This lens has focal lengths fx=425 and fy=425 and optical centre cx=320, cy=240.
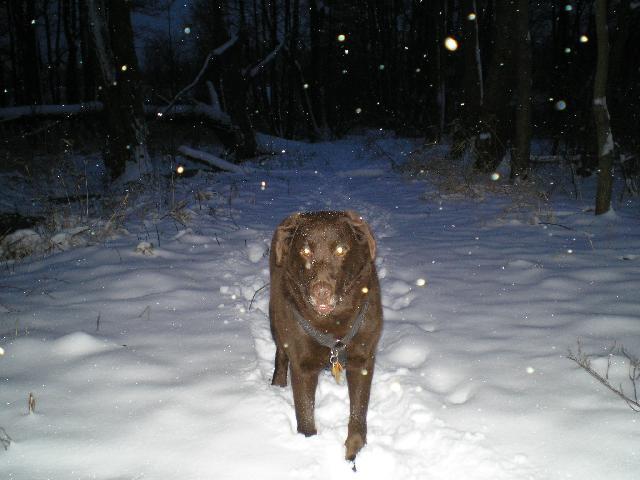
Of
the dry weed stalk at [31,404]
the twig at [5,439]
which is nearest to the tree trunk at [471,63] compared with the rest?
the dry weed stalk at [31,404]

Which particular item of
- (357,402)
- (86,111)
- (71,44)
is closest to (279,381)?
(357,402)

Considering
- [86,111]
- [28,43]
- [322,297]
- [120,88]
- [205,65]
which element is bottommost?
[322,297]

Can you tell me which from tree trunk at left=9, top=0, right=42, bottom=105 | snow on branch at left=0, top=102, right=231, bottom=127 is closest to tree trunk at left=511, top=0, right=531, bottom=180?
snow on branch at left=0, top=102, right=231, bottom=127

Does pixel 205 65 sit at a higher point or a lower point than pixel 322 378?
higher

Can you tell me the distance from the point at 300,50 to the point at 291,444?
29.2 m

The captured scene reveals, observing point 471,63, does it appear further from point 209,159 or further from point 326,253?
point 326,253

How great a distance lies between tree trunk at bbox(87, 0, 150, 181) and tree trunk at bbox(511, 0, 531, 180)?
25.4 feet

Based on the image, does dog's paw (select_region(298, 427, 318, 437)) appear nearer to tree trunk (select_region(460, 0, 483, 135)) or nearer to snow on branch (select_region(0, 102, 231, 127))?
tree trunk (select_region(460, 0, 483, 135))

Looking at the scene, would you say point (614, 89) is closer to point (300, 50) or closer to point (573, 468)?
point (573, 468)

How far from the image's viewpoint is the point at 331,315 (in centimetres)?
251

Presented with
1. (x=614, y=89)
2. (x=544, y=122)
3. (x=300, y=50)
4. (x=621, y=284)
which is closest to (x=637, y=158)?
(x=614, y=89)

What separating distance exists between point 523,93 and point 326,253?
7.35 metres

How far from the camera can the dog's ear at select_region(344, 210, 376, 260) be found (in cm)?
261

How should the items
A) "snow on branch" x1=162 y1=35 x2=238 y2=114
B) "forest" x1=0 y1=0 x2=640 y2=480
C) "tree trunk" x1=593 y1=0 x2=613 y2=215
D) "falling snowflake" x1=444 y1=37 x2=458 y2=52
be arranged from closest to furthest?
"forest" x1=0 y1=0 x2=640 y2=480 → "tree trunk" x1=593 y1=0 x2=613 y2=215 → "snow on branch" x1=162 y1=35 x2=238 y2=114 → "falling snowflake" x1=444 y1=37 x2=458 y2=52
